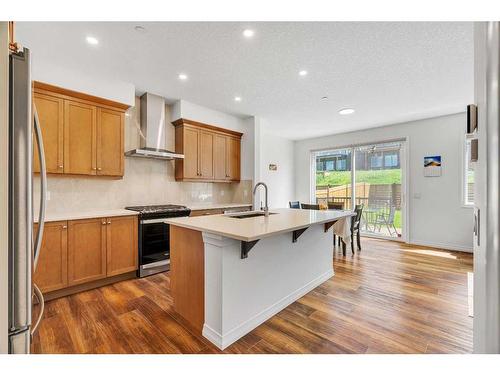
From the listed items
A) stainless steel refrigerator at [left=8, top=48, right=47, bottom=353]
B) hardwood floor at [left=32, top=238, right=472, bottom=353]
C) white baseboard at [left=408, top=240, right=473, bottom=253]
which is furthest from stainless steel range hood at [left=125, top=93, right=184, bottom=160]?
white baseboard at [left=408, top=240, right=473, bottom=253]

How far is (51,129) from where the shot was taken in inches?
102

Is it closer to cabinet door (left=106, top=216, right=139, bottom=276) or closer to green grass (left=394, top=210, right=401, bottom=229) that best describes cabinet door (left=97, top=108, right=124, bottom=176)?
cabinet door (left=106, top=216, right=139, bottom=276)

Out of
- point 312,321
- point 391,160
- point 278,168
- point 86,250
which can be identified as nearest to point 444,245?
point 391,160

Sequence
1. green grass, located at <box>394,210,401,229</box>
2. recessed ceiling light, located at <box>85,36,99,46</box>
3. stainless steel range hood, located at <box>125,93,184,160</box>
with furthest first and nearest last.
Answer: green grass, located at <box>394,210,401,229</box> → stainless steel range hood, located at <box>125,93,184,160</box> → recessed ceiling light, located at <box>85,36,99,46</box>

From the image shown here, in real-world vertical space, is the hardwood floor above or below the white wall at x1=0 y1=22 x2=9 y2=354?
below

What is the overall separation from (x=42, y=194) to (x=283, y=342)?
179cm

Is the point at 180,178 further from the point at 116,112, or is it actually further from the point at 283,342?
the point at 283,342

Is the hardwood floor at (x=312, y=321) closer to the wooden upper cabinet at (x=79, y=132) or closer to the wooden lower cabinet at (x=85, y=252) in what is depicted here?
the wooden lower cabinet at (x=85, y=252)

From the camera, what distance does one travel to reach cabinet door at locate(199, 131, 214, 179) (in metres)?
4.06

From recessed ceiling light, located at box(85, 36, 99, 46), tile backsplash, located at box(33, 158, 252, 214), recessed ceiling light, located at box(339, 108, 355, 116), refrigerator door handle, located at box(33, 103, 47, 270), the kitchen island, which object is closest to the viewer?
refrigerator door handle, located at box(33, 103, 47, 270)

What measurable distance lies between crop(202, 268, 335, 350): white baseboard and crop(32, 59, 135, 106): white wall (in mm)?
2888

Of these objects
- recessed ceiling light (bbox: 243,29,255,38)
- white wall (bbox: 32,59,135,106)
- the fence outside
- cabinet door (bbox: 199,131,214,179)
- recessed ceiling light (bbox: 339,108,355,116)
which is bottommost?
the fence outside

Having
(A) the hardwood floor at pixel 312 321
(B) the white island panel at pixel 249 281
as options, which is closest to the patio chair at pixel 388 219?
(A) the hardwood floor at pixel 312 321

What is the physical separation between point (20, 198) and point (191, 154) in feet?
9.75
